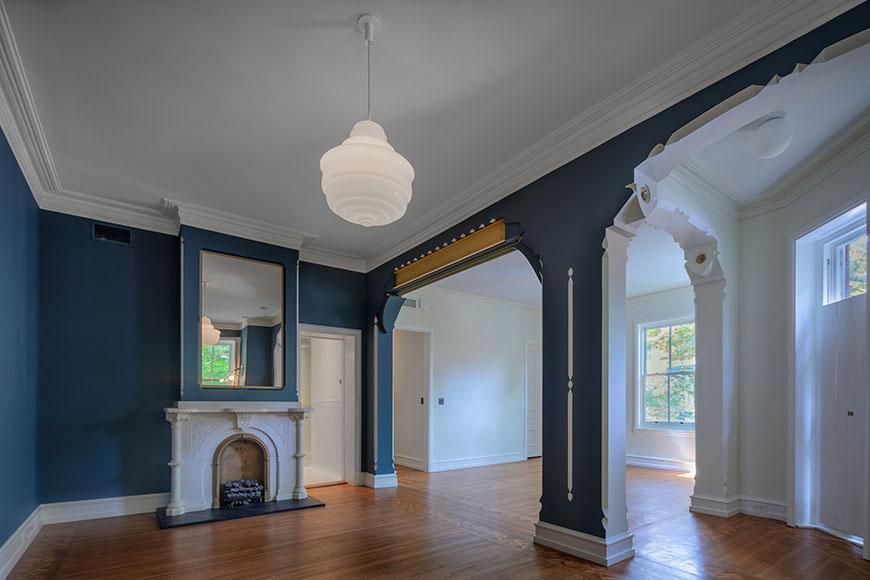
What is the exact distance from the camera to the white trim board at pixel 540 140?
2547 millimetres

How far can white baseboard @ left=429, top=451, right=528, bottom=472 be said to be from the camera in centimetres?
793

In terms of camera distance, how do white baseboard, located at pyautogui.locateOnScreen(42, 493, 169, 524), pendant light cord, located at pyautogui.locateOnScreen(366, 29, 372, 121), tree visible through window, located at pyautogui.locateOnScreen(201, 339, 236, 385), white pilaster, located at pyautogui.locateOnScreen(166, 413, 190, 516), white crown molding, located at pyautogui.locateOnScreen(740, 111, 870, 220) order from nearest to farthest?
pendant light cord, located at pyautogui.locateOnScreen(366, 29, 372, 121), white crown molding, located at pyautogui.locateOnScreen(740, 111, 870, 220), white baseboard, located at pyautogui.locateOnScreen(42, 493, 169, 524), white pilaster, located at pyautogui.locateOnScreen(166, 413, 190, 516), tree visible through window, located at pyautogui.locateOnScreen(201, 339, 236, 385)

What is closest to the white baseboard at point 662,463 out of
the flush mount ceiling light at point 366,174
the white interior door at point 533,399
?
the white interior door at point 533,399

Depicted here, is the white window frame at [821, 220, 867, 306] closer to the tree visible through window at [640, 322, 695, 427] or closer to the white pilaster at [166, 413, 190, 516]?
the tree visible through window at [640, 322, 695, 427]

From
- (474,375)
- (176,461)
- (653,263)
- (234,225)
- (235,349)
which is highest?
(234,225)

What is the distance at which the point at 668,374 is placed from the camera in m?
8.49

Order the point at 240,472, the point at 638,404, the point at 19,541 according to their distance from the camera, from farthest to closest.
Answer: the point at 638,404
the point at 240,472
the point at 19,541

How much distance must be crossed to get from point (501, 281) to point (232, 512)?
4579 mm

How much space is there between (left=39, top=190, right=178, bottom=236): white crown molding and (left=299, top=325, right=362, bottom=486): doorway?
79.2 inches

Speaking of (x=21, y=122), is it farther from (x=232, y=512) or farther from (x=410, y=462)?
(x=410, y=462)

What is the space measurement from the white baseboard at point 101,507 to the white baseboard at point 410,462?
377cm

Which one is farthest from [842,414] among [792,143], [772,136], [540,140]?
[540,140]

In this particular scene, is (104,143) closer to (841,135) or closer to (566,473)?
(566,473)

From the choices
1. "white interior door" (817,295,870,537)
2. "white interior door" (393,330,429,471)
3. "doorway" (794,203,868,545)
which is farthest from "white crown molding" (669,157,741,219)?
"white interior door" (393,330,429,471)
